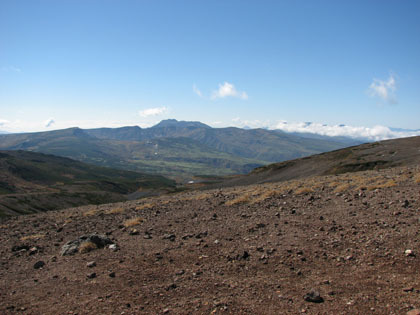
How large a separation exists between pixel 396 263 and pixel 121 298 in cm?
751

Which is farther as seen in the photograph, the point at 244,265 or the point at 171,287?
the point at 244,265

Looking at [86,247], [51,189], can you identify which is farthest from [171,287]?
[51,189]

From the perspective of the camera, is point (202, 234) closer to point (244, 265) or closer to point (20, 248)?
point (244, 265)

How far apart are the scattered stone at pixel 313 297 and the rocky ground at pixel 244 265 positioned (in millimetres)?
33

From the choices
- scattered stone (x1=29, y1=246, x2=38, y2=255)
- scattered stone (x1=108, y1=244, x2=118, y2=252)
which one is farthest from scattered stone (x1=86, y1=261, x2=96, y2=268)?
scattered stone (x1=29, y1=246, x2=38, y2=255)

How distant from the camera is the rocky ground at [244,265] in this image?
667 centimetres

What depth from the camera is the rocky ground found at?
667 centimetres

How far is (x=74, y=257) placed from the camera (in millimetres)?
11398

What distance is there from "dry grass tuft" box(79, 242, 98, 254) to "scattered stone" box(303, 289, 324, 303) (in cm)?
906

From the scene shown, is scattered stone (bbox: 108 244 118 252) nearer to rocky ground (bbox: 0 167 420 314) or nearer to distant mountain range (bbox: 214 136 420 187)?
rocky ground (bbox: 0 167 420 314)

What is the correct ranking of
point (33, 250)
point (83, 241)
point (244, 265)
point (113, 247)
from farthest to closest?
point (33, 250), point (83, 241), point (113, 247), point (244, 265)

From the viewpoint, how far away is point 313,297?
6.47 meters

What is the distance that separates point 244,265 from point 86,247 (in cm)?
698

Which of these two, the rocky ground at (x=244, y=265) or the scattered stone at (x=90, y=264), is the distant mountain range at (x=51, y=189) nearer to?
the rocky ground at (x=244, y=265)
